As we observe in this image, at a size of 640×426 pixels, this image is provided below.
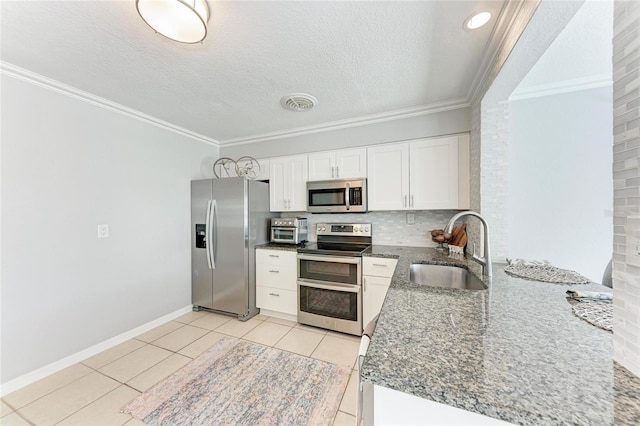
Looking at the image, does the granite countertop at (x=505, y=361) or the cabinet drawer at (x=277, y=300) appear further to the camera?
the cabinet drawer at (x=277, y=300)

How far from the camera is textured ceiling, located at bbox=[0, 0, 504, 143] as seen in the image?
1.28m

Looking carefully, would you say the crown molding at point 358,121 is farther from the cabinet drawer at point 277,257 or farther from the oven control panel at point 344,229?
the cabinet drawer at point 277,257

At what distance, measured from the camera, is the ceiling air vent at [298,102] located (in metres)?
2.17

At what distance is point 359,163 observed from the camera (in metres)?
2.73

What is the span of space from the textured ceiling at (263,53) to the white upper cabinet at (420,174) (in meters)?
0.44

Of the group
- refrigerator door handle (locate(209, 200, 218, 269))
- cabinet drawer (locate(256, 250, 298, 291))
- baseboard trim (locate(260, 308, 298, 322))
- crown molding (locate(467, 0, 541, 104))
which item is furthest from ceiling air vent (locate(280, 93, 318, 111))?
baseboard trim (locate(260, 308, 298, 322))

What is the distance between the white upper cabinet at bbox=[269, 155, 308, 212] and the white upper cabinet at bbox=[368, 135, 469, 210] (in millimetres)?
877

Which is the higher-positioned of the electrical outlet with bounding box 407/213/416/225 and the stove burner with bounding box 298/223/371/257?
the electrical outlet with bounding box 407/213/416/225

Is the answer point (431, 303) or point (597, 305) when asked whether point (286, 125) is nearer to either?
point (431, 303)

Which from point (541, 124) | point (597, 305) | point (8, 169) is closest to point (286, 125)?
point (8, 169)

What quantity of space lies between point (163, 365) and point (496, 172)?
324 cm

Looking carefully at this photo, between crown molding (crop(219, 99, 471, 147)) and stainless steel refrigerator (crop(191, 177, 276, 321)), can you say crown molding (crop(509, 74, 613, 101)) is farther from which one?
stainless steel refrigerator (crop(191, 177, 276, 321))

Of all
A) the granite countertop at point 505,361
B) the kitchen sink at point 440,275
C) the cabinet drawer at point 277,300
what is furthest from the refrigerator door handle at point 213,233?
the granite countertop at point 505,361

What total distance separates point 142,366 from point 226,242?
1351 millimetres
